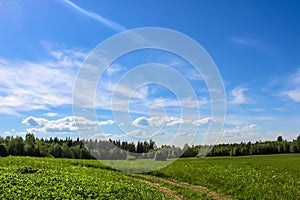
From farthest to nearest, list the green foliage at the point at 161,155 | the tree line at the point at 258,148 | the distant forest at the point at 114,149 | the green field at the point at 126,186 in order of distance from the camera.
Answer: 1. the tree line at the point at 258,148
2. the distant forest at the point at 114,149
3. the green foliage at the point at 161,155
4. the green field at the point at 126,186

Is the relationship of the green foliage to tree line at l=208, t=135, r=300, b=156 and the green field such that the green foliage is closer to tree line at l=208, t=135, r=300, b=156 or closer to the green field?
the green field

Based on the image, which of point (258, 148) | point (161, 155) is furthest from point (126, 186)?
point (258, 148)

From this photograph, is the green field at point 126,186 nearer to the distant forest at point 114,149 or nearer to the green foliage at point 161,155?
the green foliage at point 161,155

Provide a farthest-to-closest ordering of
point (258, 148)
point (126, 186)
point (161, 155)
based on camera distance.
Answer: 1. point (258, 148)
2. point (161, 155)
3. point (126, 186)

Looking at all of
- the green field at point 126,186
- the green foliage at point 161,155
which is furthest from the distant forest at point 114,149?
the green field at point 126,186

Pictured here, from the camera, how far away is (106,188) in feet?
57.6

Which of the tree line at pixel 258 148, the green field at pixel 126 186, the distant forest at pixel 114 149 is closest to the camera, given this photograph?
the green field at pixel 126 186

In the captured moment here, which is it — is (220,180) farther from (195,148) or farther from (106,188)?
(195,148)

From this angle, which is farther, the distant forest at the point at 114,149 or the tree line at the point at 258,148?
the tree line at the point at 258,148

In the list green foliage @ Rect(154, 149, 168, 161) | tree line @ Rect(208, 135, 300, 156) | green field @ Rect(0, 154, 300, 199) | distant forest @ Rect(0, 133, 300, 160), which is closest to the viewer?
green field @ Rect(0, 154, 300, 199)

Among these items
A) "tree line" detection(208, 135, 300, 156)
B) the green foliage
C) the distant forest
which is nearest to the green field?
the green foliage

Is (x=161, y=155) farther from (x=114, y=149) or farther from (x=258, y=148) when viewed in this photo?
(x=258, y=148)

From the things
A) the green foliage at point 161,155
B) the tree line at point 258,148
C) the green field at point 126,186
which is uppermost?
the tree line at point 258,148

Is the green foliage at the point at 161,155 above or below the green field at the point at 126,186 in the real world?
above
